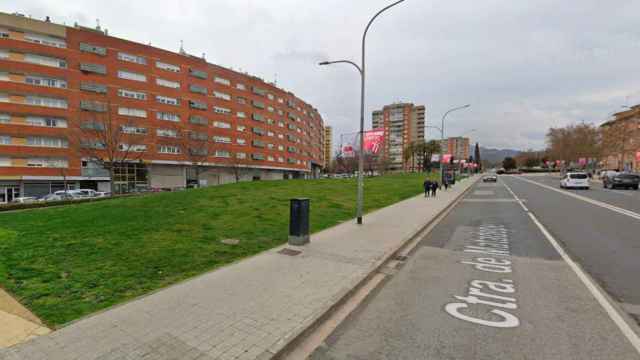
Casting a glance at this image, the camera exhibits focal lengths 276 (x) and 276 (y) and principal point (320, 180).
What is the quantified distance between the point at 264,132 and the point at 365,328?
6093 cm

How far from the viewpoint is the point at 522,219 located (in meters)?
10.8

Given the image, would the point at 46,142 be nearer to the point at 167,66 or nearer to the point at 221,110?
the point at 167,66

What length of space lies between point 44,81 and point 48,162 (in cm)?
1045

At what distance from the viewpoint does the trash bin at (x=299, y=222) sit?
6.80 metres

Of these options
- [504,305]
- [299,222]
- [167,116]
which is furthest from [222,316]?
[167,116]

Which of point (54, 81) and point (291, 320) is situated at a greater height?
point (54, 81)

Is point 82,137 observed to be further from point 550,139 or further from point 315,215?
point 550,139

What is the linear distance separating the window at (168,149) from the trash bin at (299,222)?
44.5m

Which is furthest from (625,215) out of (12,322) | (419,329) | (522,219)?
(12,322)

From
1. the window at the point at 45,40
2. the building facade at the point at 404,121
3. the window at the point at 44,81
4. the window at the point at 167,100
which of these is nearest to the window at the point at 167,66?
the window at the point at 167,100

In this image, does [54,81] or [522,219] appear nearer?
[522,219]

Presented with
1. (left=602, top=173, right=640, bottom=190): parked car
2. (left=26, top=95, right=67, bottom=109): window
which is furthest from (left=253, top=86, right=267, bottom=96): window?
(left=602, top=173, right=640, bottom=190): parked car

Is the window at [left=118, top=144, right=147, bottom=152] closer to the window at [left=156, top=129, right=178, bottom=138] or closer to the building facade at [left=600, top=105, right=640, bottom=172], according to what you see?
the window at [left=156, top=129, right=178, bottom=138]

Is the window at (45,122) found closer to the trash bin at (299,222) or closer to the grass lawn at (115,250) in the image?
the grass lawn at (115,250)
